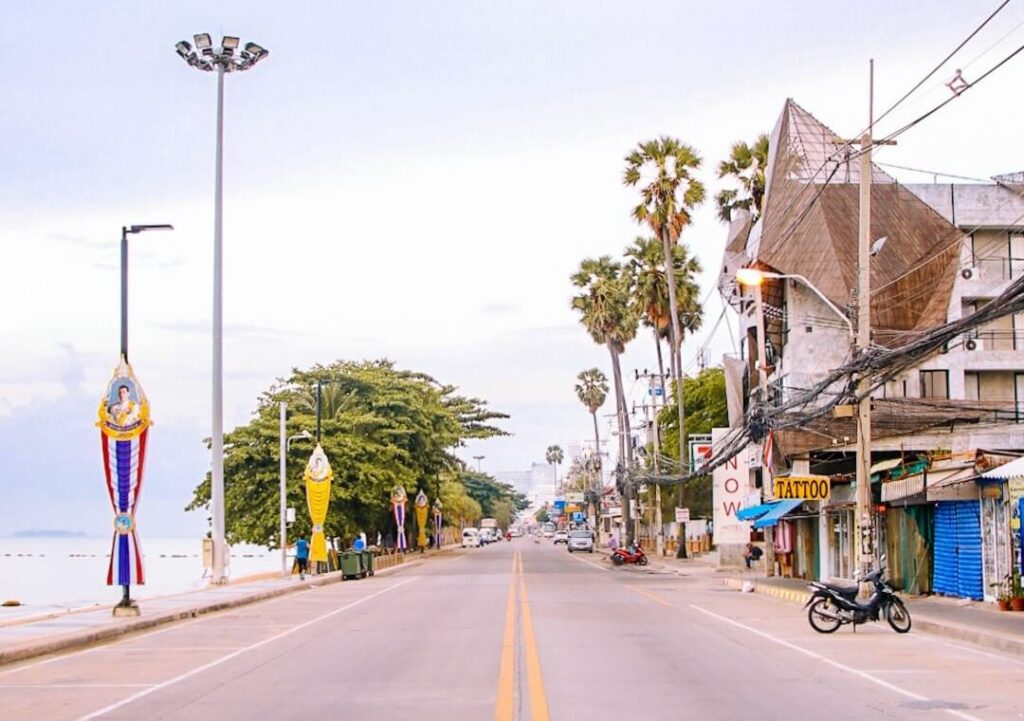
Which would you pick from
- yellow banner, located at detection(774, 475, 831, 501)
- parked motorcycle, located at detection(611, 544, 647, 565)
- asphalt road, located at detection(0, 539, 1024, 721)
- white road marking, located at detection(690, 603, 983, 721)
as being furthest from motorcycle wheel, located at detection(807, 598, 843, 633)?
parked motorcycle, located at detection(611, 544, 647, 565)

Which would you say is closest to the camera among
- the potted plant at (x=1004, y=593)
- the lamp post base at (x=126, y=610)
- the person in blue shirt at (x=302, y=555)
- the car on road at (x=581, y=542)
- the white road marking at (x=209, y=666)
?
the white road marking at (x=209, y=666)

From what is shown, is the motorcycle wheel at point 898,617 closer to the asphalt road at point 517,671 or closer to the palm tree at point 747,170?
the asphalt road at point 517,671

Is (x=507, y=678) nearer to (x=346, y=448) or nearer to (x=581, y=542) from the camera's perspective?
(x=346, y=448)

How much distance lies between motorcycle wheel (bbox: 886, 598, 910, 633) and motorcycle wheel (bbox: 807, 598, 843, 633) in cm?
93

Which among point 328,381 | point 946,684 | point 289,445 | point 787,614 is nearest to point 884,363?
point 787,614

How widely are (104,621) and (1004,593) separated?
18717mm

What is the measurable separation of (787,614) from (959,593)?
5.01 m

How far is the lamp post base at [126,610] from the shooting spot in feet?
86.7

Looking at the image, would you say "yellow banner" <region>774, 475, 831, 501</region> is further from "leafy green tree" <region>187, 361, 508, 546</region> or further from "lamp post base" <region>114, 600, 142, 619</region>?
"leafy green tree" <region>187, 361, 508, 546</region>

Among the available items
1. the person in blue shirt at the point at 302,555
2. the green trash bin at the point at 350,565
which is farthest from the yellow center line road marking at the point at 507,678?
the person in blue shirt at the point at 302,555

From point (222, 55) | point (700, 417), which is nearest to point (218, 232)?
point (222, 55)

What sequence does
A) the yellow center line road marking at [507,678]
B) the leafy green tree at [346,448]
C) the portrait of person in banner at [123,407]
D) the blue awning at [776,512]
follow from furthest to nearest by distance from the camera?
1. the leafy green tree at [346,448]
2. the blue awning at [776,512]
3. the portrait of person in banner at [123,407]
4. the yellow center line road marking at [507,678]

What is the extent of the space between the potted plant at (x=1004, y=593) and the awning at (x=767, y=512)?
512 inches

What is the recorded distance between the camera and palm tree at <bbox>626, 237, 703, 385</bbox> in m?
66.8
